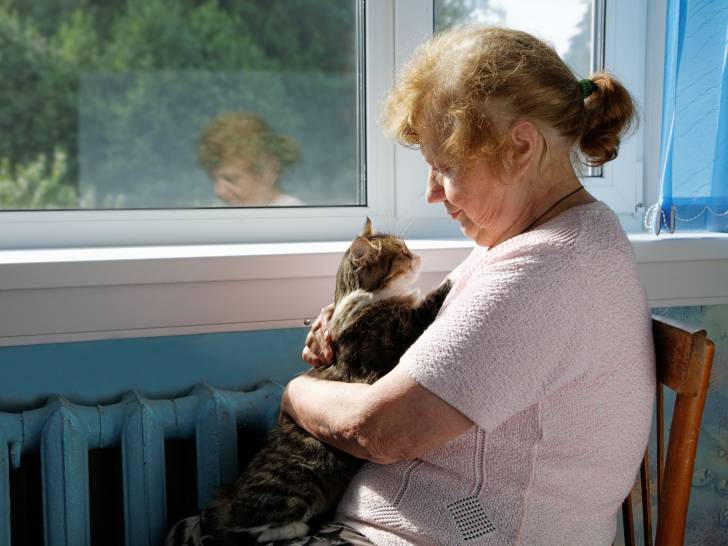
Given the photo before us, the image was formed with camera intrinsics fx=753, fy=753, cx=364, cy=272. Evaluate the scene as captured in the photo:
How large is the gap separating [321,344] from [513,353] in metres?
0.47

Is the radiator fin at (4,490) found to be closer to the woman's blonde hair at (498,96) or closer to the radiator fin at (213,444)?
the radiator fin at (213,444)

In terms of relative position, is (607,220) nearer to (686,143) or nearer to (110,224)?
(686,143)

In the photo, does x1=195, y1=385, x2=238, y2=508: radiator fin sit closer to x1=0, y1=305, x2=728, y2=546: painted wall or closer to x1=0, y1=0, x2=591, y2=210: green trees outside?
x1=0, y1=305, x2=728, y2=546: painted wall

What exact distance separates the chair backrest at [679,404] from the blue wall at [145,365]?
751 mm

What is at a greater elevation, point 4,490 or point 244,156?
point 244,156

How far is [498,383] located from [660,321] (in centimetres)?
33

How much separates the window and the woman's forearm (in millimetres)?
638

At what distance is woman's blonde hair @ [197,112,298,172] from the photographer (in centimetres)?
178

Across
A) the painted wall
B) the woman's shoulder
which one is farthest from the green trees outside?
the woman's shoulder

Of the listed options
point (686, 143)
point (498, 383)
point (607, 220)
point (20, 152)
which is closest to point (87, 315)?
point (20, 152)

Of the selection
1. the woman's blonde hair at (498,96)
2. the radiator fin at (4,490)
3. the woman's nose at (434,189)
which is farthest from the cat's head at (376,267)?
the radiator fin at (4,490)

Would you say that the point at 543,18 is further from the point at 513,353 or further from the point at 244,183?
the point at 513,353

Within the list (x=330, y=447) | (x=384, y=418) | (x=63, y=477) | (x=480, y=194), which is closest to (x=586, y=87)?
(x=480, y=194)

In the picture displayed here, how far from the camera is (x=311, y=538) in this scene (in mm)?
1160
